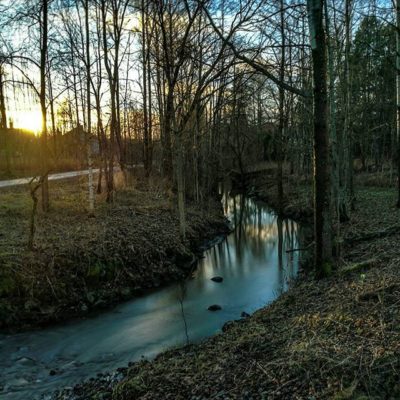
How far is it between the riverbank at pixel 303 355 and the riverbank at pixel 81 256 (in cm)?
358

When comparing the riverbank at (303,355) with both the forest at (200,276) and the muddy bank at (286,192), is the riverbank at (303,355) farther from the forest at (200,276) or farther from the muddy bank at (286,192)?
the muddy bank at (286,192)

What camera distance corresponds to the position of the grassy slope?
3.80 metres

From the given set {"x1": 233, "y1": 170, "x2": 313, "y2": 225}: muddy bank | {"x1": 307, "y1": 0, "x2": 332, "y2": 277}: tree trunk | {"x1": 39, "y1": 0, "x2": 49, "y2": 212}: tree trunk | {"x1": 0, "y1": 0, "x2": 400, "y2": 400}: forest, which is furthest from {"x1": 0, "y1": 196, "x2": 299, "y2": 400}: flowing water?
{"x1": 233, "y1": 170, "x2": 313, "y2": 225}: muddy bank

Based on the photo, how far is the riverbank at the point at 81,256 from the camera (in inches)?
362

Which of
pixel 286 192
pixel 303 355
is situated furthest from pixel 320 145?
pixel 286 192

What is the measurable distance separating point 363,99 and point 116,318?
2360 cm

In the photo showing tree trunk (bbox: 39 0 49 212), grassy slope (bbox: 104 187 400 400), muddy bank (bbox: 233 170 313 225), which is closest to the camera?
grassy slope (bbox: 104 187 400 400)

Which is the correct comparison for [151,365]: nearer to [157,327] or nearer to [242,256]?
[157,327]

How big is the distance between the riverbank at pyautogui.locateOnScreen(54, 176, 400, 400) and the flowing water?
97 centimetres

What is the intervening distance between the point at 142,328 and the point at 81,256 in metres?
2.73

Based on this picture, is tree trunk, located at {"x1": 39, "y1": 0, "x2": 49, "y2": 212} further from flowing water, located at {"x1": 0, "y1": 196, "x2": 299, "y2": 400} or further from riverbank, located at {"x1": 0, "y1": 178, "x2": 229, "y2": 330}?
flowing water, located at {"x1": 0, "y1": 196, "x2": 299, "y2": 400}

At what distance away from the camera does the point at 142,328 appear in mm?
8828

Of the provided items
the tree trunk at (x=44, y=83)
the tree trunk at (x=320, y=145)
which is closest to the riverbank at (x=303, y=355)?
the tree trunk at (x=320, y=145)

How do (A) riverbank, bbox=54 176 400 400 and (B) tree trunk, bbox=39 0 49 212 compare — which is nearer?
(A) riverbank, bbox=54 176 400 400
